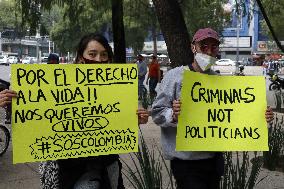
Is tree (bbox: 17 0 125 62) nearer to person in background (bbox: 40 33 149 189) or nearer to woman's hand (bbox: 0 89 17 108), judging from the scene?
person in background (bbox: 40 33 149 189)

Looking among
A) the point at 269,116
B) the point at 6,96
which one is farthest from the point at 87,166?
the point at 269,116

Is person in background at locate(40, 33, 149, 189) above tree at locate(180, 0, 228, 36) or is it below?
below

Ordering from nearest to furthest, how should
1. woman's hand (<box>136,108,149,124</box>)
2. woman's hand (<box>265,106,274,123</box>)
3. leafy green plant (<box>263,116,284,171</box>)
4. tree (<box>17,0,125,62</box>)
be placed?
1. woman's hand (<box>136,108,149,124</box>)
2. woman's hand (<box>265,106,274,123</box>)
3. leafy green plant (<box>263,116,284,171</box>)
4. tree (<box>17,0,125,62</box>)

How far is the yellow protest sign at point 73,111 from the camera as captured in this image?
271 cm

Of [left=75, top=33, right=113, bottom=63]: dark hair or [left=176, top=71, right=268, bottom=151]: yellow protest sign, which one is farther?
[left=176, top=71, right=268, bottom=151]: yellow protest sign

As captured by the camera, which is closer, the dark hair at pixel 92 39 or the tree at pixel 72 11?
the dark hair at pixel 92 39

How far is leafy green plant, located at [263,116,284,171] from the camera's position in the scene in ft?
19.4

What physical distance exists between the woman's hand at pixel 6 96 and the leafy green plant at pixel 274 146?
3.85 meters

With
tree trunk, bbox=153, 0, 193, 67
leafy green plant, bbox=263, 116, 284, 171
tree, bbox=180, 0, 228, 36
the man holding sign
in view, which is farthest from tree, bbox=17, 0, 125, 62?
→ the man holding sign

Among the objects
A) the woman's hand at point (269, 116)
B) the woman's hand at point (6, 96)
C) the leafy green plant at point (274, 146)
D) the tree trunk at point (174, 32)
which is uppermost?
the tree trunk at point (174, 32)

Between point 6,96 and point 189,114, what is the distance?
1.06 metres

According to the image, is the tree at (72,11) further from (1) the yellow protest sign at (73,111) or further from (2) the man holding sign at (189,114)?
(1) the yellow protest sign at (73,111)

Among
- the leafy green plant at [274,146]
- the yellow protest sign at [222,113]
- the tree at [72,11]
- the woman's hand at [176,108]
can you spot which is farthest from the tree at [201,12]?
the woman's hand at [176,108]

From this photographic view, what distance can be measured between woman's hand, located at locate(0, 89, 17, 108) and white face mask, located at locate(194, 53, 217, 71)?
3.48 ft
